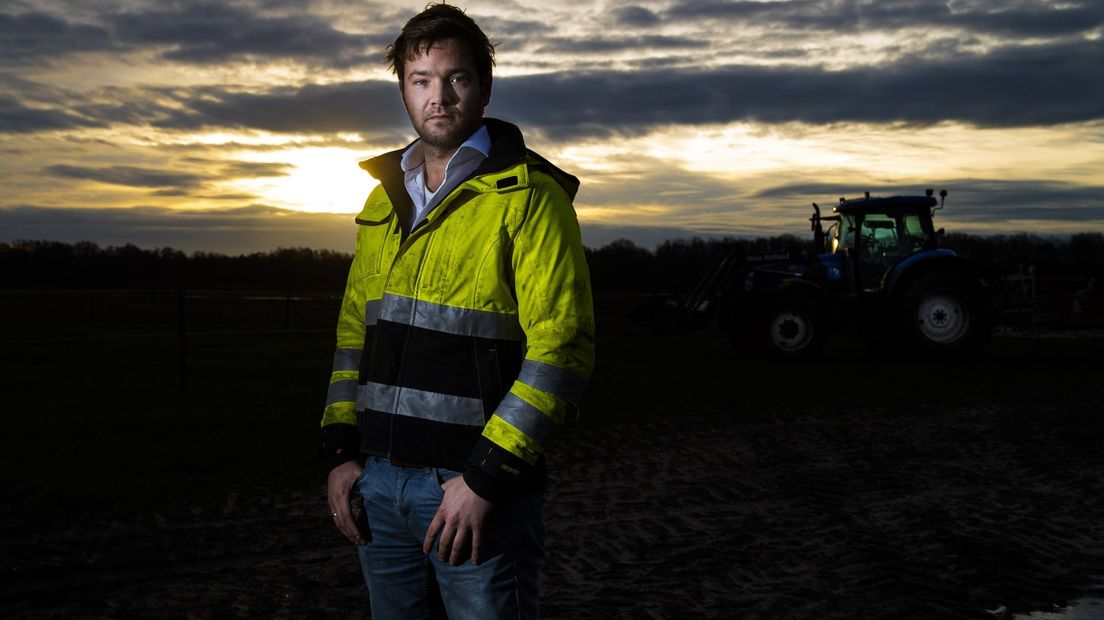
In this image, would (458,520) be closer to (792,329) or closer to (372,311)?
(372,311)

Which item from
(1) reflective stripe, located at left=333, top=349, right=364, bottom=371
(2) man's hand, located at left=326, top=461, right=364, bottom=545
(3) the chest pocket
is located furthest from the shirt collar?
(2) man's hand, located at left=326, top=461, right=364, bottom=545

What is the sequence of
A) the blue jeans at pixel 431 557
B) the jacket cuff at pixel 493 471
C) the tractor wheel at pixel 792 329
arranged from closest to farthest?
1. the jacket cuff at pixel 493 471
2. the blue jeans at pixel 431 557
3. the tractor wheel at pixel 792 329

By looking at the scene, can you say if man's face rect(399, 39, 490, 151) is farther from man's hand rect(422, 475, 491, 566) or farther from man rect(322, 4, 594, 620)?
man's hand rect(422, 475, 491, 566)

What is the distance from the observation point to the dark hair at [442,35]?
6.40 feet

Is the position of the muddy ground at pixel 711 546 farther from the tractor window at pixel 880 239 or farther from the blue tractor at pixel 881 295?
the tractor window at pixel 880 239

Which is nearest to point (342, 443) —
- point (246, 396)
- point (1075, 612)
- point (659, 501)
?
point (1075, 612)

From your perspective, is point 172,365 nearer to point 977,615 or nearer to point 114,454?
point 114,454

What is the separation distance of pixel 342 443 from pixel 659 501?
14.7 feet

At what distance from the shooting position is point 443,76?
195cm

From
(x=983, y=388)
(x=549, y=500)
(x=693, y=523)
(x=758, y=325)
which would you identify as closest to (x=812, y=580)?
(x=693, y=523)

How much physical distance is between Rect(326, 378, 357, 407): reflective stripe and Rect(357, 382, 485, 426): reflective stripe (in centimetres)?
22

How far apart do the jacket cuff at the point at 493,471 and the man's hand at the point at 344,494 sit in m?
0.41

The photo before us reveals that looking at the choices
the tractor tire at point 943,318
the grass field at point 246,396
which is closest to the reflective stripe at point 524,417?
the grass field at point 246,396

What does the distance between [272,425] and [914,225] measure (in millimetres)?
10985
